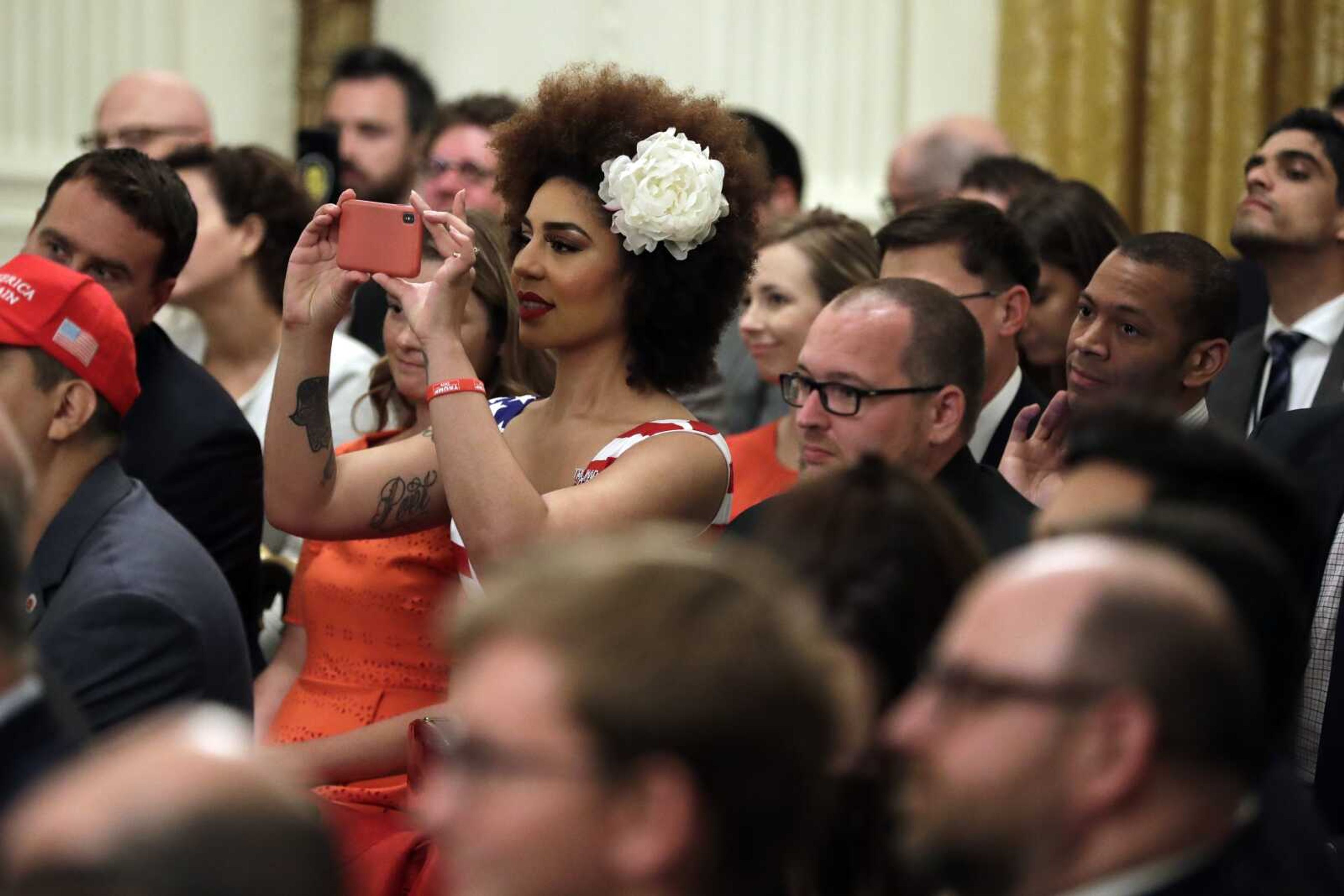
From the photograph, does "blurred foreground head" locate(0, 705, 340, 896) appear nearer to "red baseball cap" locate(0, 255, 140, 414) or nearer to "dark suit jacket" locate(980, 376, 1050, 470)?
"red baseball cap" locate(0, 255, 140, 414)

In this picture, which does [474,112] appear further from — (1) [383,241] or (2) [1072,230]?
(1) [383,241]

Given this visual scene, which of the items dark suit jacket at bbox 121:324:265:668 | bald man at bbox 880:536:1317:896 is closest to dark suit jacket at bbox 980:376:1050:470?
dark suit jacket at bbox 121:324:265:668

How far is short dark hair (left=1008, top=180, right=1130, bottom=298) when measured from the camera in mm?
3674

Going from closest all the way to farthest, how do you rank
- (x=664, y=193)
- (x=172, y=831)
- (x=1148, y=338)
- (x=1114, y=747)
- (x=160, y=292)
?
(x=172, y=831) → (x=1114, y=747) → (x=664, y=193) → (x=1148, y=338) → (x=160, y=292)

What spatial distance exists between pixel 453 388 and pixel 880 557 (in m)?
1.00

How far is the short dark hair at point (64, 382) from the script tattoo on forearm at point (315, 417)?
0.28 m

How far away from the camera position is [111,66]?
550 cm

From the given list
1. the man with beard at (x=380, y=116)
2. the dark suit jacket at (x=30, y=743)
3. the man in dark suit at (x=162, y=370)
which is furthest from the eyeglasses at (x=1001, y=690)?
the man with beard at (x=380, y=116)

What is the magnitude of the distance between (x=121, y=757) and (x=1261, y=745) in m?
0.80

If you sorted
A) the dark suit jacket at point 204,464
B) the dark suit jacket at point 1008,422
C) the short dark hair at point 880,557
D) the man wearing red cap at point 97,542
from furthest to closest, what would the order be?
the dark suit jacket at point 1008,422, the dark suit jacket at point 204,464, the man wearing red cap at point 97,542, the short dark hair at point 880,557

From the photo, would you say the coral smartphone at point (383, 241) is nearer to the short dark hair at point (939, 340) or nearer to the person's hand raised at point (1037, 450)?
the short dark hair at point (939, 340)

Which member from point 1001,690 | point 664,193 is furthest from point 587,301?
point 1001,690

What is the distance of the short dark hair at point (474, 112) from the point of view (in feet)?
15.7

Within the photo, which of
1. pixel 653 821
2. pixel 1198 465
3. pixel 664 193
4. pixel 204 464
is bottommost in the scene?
pixel 204 464
